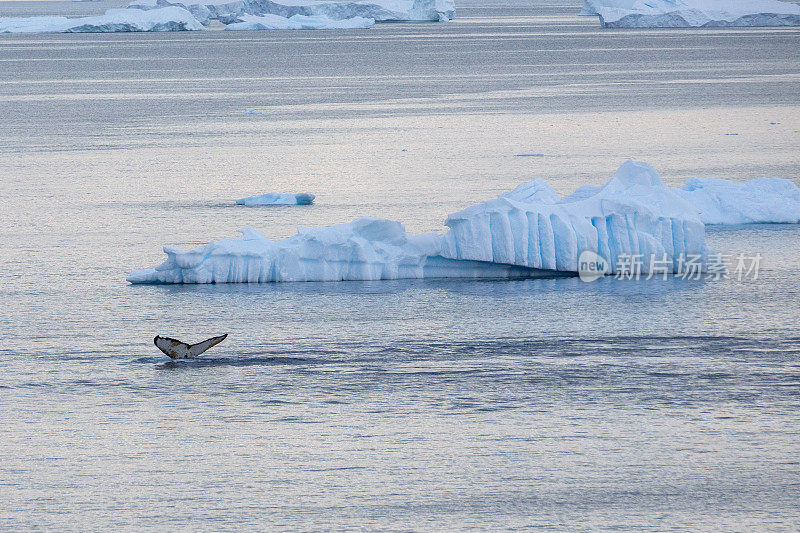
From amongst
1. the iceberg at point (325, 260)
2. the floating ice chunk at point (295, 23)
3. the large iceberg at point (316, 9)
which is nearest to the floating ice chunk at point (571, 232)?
the iceberg at point (325, 260)

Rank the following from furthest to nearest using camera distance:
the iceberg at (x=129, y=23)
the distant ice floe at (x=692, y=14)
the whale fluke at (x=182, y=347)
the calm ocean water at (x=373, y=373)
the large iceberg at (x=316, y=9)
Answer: the large iceberg at (x=316, y=9), the distant ice floe at (x=692, y=14), the iceberg at (x=129, y=23), the whale fluke at (x=182, y=347), the calm ocean water at (x=373, y=373)

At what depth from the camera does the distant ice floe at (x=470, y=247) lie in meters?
11.2

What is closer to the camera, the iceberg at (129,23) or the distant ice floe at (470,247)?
the distant ice floe at (470,247)

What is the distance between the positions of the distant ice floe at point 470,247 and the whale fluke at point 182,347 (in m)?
2.44

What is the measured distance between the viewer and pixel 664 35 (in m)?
87.1

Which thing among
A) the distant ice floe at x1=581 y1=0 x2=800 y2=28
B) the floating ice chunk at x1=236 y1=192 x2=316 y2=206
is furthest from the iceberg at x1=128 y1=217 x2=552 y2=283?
the distant ice floe at x1=581 y1=0 x2=800 y2=28

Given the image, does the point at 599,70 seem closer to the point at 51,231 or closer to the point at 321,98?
the point at 321,98

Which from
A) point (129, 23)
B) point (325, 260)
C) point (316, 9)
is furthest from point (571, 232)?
point (316, 9)

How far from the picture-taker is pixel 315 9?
107m

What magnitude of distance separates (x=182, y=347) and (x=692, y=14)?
8737 cm

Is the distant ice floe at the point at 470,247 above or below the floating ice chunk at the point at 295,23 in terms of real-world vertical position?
above

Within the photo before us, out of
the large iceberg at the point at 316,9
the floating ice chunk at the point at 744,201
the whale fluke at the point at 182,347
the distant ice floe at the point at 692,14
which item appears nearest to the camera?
the whale fluke at the point at 182,347

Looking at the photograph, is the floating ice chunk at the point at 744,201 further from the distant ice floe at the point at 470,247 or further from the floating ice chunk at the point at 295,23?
the floating ice chunk at the point at 295,23

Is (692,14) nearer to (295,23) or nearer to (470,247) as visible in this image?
(295,23)
